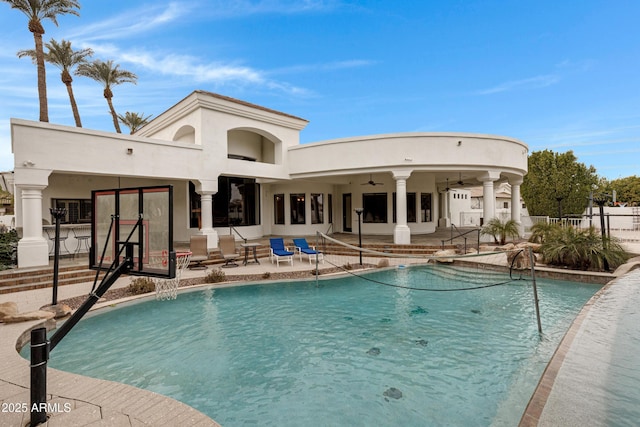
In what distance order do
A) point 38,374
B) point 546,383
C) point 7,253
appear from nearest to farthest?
point 38,374 → point 546,383 → point 7,253

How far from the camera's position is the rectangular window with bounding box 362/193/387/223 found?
19734mm

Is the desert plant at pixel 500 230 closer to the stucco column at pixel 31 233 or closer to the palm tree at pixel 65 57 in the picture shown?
the stucco column at pixel 31 233

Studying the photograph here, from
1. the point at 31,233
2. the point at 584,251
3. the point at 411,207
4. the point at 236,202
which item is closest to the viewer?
the point at 31,233

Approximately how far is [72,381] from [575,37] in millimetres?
21562

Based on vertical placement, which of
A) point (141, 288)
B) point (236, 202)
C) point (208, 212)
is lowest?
point (141, 288)

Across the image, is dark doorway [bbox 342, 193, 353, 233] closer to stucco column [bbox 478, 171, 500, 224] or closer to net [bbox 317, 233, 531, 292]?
net [bbox 317, 233, 531, 292]

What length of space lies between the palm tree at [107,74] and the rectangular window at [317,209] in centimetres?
2199

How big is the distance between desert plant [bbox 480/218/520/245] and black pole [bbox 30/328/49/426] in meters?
16.2

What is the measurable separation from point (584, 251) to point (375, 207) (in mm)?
10985

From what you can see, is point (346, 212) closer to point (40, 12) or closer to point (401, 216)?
point (401, 216)

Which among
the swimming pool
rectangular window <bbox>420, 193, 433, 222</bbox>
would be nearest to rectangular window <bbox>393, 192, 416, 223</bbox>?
rectangular window <bbox>420, 193, 433, 222</bbox>

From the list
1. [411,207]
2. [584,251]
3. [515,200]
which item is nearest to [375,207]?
[411,207]

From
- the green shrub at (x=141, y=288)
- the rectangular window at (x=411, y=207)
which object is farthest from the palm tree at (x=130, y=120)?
the green shrub at (x=141, y=288)

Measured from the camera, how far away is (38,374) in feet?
9.37
